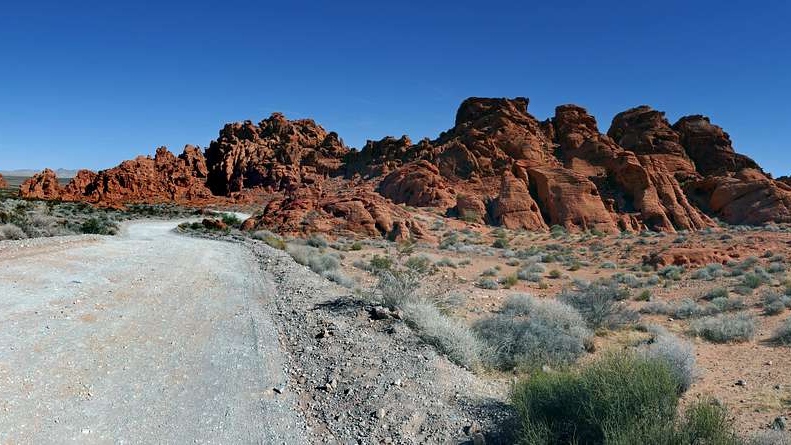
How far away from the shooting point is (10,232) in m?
18.8

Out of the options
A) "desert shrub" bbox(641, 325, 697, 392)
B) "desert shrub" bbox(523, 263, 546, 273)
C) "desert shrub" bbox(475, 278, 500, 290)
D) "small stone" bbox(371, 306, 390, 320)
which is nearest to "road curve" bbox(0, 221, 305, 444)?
"small stone" bbox(371, 306, 390, 320)

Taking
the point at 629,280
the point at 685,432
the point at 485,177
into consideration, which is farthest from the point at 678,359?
the point at 485,177

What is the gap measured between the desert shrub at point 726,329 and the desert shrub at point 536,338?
2633 millimetres

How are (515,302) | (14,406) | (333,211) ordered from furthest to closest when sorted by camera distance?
(333,211) → (515,302) → (14,406)

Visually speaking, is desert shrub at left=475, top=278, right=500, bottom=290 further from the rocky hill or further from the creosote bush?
the rocky hill

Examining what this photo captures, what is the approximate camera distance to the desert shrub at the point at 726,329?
371 inches

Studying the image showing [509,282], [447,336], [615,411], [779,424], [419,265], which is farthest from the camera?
[509,282]

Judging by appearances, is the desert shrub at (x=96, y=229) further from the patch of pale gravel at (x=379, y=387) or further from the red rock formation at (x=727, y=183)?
the red rock formation at (x=727, y=183)

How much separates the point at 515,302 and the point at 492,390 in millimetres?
5285

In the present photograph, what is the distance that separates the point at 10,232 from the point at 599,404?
73.7 ft

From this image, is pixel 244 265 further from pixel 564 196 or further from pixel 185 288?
pixel 564 196

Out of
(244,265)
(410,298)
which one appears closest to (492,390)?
(410,298)

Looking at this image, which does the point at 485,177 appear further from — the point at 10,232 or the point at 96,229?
the point at 10,232

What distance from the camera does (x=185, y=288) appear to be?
1177 centimetres
